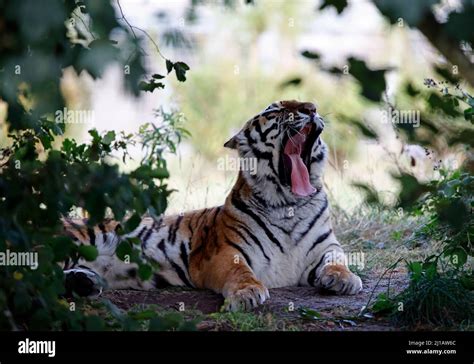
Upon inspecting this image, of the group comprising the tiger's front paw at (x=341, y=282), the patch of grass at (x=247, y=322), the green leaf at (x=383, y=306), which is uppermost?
the tiger's front paw at (x=341, y=282)

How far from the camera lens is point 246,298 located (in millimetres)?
4922

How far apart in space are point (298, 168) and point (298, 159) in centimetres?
7

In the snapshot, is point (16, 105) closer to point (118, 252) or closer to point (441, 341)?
point (118, 252)

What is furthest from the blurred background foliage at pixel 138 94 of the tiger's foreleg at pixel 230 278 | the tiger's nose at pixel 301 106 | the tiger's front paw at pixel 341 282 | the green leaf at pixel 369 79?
the tiger's nose at pixel 301 106

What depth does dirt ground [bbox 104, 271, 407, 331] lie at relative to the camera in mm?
4570

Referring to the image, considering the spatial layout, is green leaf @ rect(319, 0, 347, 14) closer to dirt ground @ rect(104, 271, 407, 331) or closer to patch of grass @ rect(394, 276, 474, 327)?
dirt ground @ rect(104, 271, 407, 331)

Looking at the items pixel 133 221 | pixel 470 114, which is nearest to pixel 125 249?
pixel 133 221

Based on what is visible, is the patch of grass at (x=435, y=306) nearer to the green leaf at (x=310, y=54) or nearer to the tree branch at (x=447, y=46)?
Result: the tree branch at (x=447, y=46)

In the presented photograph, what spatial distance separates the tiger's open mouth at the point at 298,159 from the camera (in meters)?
5.84

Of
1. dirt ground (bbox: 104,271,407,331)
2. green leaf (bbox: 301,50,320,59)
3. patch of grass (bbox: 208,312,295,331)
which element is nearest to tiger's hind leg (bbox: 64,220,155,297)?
dirt ground (bbox: 104,271,407,331)

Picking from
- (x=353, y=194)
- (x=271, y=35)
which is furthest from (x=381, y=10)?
(x=271, y=35)

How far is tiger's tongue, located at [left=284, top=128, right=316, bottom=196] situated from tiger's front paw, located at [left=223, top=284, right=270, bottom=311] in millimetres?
1031

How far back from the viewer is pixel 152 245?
247 inches

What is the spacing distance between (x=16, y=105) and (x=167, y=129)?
484cm
